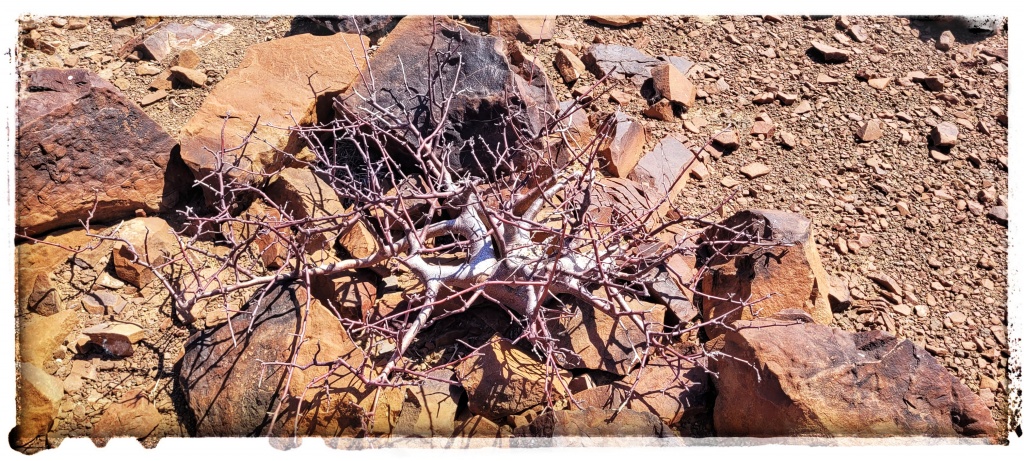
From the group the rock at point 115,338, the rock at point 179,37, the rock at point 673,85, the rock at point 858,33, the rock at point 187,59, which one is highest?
the rock at point 179,37

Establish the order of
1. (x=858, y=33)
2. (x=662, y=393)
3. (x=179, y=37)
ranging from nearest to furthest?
(x=662, y=393)
(x=179, y=37)
(x=858, y=33)

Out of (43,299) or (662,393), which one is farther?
(43,299)

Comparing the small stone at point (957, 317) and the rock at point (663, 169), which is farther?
the rock at point (663, 169)

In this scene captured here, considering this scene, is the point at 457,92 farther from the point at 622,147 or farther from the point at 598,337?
the point at 598,337

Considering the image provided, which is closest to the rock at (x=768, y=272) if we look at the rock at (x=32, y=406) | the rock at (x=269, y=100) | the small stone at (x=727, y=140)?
the small stone at (x=727, y=140)

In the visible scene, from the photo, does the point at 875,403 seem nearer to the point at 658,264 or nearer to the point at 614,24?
the point at 658,264

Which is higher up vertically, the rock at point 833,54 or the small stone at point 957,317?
the rock at point 833,54

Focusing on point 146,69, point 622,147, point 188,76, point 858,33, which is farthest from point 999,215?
point 146,69

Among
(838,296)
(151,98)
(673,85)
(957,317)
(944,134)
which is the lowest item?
(957,317)

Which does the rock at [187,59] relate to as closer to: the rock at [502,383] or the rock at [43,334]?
the rock at [43,334]
